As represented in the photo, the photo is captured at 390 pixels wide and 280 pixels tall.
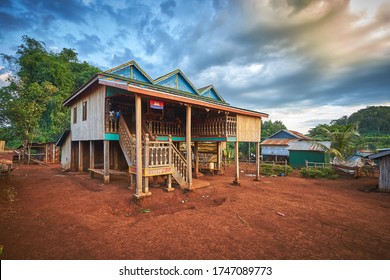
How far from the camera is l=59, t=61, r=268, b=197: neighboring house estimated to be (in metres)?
7.97

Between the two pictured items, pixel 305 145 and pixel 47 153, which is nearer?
pixel 47 153

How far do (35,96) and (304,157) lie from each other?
4029cm

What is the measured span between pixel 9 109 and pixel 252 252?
30.0m

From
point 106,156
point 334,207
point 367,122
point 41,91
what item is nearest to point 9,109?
point 41,91

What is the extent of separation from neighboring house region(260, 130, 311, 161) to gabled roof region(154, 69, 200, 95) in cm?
1903

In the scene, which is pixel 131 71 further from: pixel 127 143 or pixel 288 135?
pixel 288 135

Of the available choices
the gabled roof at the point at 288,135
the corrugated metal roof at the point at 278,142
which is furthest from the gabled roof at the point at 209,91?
the gabled roof at the point at 288,135

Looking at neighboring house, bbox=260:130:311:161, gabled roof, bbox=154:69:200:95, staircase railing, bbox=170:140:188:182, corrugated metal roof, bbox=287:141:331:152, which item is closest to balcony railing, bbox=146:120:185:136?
staircase railing, bbox=170:140:188:182

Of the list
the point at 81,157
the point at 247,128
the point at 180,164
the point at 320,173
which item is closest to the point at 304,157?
the point at 320,173

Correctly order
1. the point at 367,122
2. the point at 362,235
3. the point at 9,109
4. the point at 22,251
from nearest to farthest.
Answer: the point at 22,251 < the point at 362,235 < the point at 9,109 < the point at 367,122

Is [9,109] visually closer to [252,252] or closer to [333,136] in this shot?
[252,252]

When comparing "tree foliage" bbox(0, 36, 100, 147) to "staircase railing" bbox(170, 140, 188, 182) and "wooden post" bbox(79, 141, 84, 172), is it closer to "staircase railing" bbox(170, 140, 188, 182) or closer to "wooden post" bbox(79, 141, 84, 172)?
"wooden post" bbox(79, 141, 84, 172)

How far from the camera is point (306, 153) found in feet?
82.5

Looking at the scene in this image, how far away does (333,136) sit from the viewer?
61.8 feet
